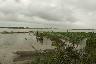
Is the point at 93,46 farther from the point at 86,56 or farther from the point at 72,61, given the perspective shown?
the point at 72,61

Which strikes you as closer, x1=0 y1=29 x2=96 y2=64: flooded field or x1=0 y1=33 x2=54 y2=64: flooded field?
x1=0 y1=29 x2=96 y2=64: flooded field

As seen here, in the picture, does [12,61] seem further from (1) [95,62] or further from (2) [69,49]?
(1) [95,62]

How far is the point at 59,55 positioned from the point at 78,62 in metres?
2.30

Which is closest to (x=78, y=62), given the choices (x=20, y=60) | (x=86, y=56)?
(x=86, y=56)

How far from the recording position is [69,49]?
1970 centimetres

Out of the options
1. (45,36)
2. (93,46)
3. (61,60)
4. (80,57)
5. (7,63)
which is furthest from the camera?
(45,36)

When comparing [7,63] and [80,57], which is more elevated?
[80,57]

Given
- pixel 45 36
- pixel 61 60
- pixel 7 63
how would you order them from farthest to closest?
1. pixel 45 36
2. pixel 7 63
3. pixel 61 60

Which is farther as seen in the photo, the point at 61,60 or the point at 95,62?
the point at 95,62

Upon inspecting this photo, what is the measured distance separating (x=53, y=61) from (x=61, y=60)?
107cm

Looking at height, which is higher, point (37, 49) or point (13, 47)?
point (13, 47)

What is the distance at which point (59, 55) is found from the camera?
60.4 feet

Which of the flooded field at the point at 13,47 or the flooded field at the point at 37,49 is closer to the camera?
the flooded field at the point at 37,49

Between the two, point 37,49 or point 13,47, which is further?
point 13,47
